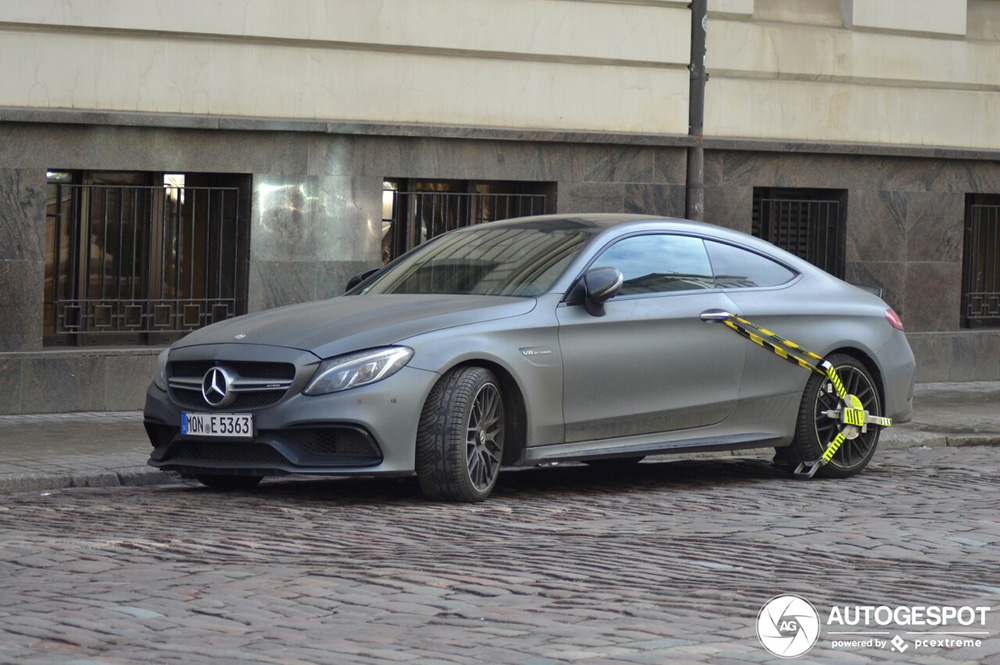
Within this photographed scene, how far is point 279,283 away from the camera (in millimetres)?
15047

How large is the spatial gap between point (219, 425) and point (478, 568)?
2367 millimetres

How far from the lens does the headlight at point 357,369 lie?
8.53 metres

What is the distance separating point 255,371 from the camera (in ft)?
28.6

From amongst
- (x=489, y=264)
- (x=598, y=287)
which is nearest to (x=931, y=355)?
(x=489, y=264)

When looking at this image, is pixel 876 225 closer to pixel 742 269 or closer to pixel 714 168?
pixel 714 168

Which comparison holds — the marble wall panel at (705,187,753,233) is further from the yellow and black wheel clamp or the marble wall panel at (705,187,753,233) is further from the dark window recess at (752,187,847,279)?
the yellow and black wheel clamp

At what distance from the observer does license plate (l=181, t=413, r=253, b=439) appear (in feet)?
28.4

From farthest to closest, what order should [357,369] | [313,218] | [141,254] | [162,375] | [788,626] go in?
1. [313,218]
2. [141,254]
3. [162,375]
4. [357,369]
5. [788,626]

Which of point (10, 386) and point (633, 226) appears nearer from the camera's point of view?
point (633, 226)

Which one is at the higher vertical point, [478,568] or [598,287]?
[598,287]

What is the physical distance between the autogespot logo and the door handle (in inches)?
144

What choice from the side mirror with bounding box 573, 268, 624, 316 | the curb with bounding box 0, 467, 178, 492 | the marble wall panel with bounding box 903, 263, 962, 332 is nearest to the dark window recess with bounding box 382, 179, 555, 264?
the marble wall panel with bounding box 903, 263, 962, 332

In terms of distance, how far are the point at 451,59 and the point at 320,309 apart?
22.8ft

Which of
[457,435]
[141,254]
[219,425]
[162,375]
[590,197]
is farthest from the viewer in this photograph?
[590,197]
